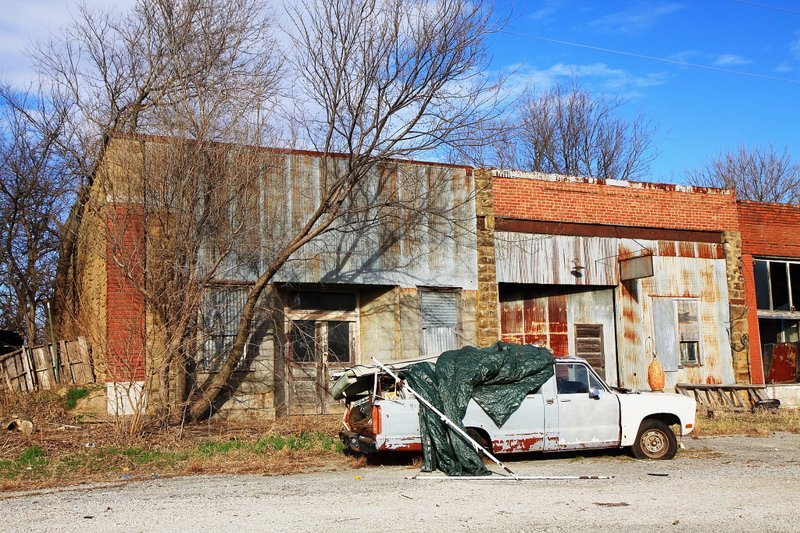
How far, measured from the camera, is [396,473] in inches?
464

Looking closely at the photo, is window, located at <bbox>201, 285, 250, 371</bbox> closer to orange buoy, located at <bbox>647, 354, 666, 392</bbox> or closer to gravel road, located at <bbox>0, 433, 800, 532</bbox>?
gravel road, located at <bbox>0, 433, 800, 532</bbox>

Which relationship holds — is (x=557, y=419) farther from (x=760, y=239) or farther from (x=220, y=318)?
(x=760, y=239)

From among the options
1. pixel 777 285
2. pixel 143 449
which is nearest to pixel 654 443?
pixel 143 449

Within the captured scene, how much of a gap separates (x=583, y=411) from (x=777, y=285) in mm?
14237

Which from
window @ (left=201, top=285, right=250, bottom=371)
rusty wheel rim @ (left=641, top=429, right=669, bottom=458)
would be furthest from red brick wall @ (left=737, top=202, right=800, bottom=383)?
window @ (left=201, top=285, right=250, bottom=371)

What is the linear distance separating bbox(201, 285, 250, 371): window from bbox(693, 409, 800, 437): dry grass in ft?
32.0

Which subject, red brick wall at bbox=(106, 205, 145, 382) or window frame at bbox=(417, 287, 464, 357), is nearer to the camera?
red brick wall at bbox=(106, 205, 145, 382)

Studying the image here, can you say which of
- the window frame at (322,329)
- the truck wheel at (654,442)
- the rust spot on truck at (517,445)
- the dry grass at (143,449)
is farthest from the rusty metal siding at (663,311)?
the rust spot on truck at (517,445)

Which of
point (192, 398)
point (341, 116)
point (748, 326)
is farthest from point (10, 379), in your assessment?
point (748, 326)

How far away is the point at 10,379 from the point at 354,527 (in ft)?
44.3

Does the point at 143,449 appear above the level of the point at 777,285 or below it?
below

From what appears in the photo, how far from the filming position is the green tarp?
1163 cm

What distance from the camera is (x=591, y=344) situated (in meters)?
22.0

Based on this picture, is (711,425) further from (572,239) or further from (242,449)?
(242,449)
